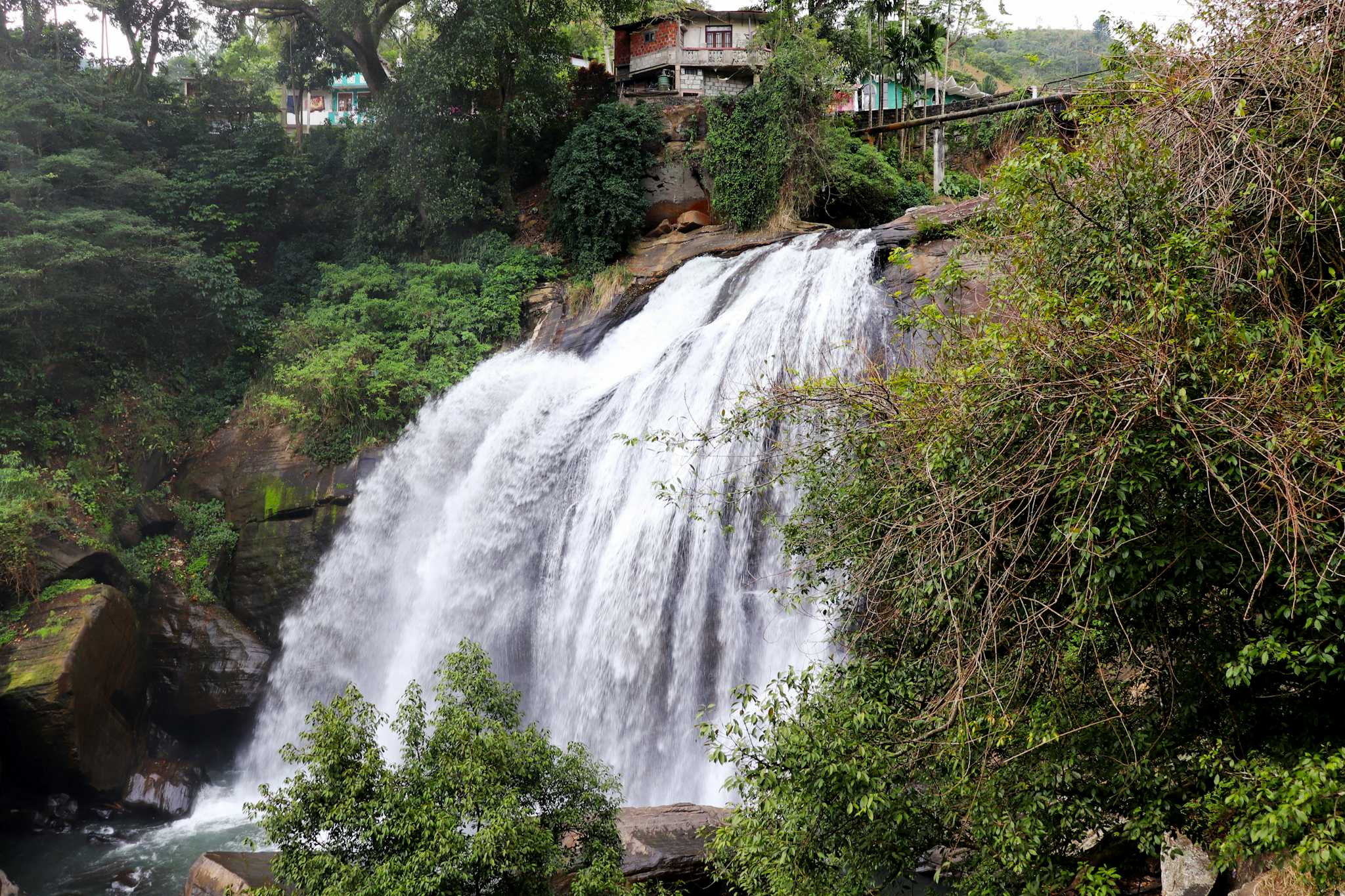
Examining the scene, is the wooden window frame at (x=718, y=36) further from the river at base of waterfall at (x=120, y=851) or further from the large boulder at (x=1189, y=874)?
the large boulder at (x=1189, y=874)

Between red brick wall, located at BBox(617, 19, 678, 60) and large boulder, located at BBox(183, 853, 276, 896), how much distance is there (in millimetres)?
19533

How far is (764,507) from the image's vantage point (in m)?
11.3

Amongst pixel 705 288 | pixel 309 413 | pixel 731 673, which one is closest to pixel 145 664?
pixel 309 413

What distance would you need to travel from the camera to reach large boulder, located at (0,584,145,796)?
40.0 ft

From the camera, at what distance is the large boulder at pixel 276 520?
50.0 ft

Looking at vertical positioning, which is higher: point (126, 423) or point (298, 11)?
point (298, 11)

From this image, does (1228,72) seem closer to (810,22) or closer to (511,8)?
(810,22)

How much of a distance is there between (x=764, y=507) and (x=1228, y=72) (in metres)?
6.55

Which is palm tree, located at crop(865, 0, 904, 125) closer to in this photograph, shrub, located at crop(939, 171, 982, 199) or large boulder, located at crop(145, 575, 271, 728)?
shrub, located at crop(939, 171, 982, 199)

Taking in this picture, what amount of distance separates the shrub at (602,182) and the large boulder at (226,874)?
11877 mm

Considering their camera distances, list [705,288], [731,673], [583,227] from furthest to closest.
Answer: [583,227] → [705,288] → [731,673]

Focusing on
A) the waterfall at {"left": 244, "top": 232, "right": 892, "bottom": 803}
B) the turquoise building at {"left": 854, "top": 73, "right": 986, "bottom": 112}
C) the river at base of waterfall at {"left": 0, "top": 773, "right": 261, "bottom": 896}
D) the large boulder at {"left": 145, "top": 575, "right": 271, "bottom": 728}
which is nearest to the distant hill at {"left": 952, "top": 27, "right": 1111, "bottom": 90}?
the turquoise building at {"left": 854, "top": 73, "right": 986, "bottom": 112}

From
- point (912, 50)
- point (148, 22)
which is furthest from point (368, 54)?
point (912, 50)

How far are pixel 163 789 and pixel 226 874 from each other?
5938mm
